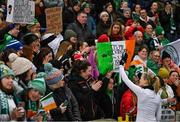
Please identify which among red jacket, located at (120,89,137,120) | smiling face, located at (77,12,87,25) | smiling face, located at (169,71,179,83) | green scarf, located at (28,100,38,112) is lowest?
red jacket, located at (120,89,137,120)

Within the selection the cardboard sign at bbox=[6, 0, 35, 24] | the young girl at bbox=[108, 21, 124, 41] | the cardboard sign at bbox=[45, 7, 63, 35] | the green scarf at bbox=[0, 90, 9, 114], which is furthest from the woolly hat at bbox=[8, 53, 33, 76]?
the young girl at bbox=[108, 21, 124, 41]

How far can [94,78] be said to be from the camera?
11.3 m

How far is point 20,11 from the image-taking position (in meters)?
12.6

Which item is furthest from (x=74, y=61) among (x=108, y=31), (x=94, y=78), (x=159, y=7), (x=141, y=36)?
(x=159, y=7)

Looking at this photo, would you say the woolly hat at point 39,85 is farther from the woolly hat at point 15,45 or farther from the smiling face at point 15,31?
the smiling face at point 15,31

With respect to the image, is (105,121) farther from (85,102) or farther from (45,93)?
(45,93)

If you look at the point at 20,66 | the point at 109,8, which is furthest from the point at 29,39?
the point at 109,8

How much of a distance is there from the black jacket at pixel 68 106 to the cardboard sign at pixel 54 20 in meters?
4.05

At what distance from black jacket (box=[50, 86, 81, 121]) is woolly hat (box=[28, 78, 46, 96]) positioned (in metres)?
0.45

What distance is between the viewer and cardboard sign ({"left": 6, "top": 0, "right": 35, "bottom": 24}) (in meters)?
12.4

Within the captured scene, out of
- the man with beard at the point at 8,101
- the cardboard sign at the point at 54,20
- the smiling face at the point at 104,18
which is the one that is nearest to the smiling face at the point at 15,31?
the cardboard sign at the point at 54,20

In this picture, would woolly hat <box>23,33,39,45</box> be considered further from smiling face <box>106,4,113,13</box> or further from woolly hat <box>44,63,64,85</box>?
smiling face <box>106,4,113,13</box>

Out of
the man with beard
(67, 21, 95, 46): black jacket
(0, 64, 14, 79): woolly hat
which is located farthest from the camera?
A: (67, 21, 95, 46): black jacket

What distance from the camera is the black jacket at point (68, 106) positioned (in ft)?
29.7
